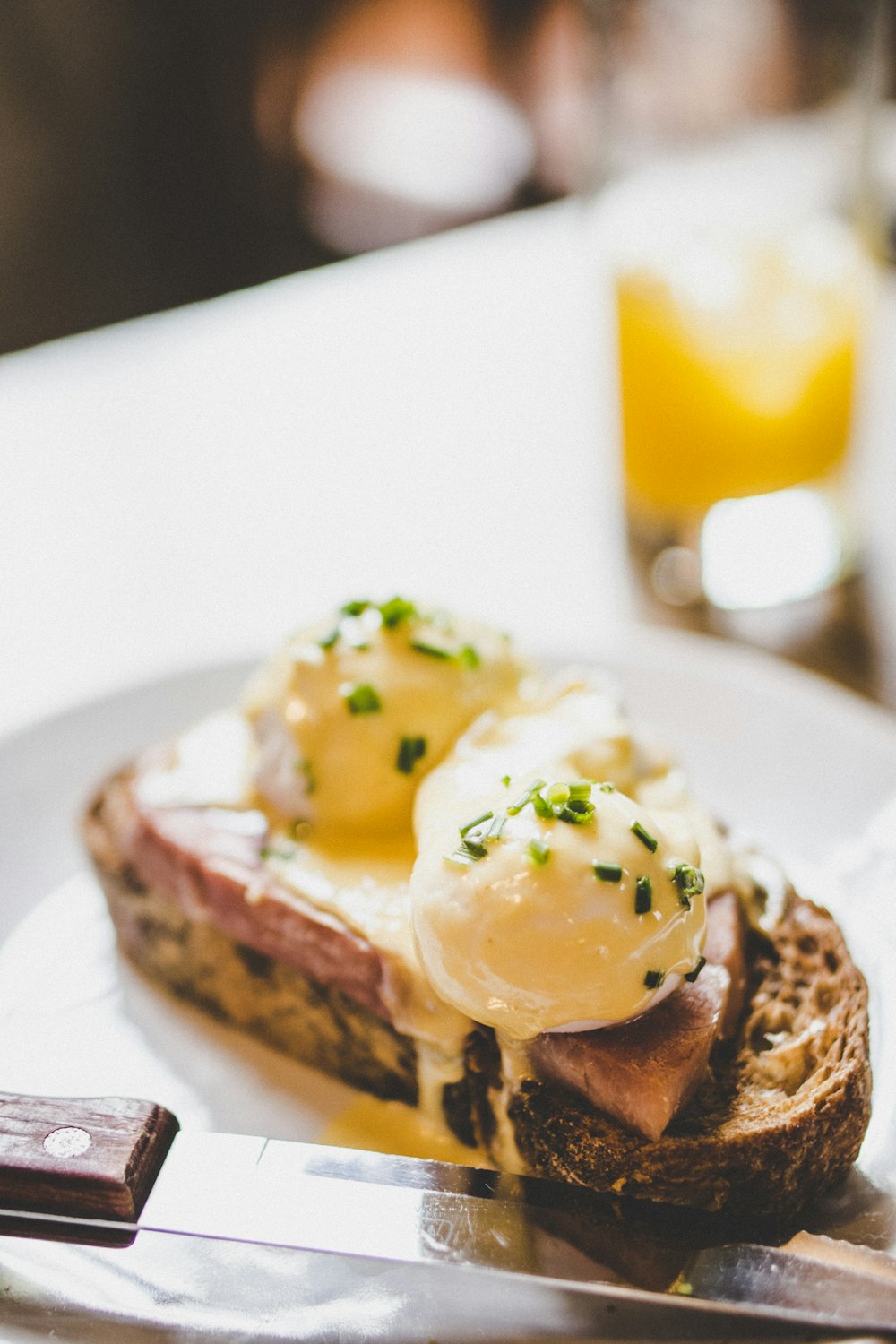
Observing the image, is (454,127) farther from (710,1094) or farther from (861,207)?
(710,1094)

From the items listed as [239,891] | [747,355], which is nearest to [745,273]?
[747,355]

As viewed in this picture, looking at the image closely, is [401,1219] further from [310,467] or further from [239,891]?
[310,467]

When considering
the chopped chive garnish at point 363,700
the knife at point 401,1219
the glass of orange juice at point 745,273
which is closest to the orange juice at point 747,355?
the glass of orange juice at point 745,273

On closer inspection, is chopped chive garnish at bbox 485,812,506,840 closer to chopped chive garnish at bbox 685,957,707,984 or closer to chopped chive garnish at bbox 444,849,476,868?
chopped chive garnish at bbox 444,849,476,868

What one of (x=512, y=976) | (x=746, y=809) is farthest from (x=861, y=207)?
(x=512, y=976)

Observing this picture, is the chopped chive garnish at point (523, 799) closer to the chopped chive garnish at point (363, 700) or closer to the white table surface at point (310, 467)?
the chopped chive garnish at point (363, 700)

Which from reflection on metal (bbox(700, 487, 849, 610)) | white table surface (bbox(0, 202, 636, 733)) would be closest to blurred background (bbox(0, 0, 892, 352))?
white table surface (bbox(0, 202, 636, 733))

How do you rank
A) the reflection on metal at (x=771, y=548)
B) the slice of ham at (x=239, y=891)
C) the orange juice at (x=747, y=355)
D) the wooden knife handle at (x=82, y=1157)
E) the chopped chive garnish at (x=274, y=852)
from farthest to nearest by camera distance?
the reflection on metal at (x=771, y=548) → the orange juice at (x=747, y=355) → the chopped chive garnish at (x=274, y=852) → the slice of ham at (x=239, y=891) → the wooden knife handle at (x=82, y=1157)
